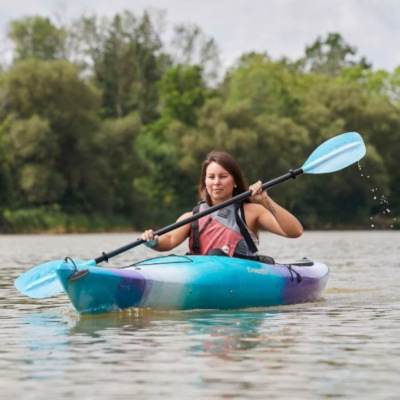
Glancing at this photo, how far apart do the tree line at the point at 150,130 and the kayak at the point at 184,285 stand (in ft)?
120

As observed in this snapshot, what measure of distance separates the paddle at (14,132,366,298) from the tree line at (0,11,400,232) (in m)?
35.6

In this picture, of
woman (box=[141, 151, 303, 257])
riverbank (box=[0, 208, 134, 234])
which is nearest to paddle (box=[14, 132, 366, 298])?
woman (box=[141, 151, 303, 257])

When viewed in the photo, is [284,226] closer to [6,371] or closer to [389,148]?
[6,371]

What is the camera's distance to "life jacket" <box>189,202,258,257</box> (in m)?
10.4

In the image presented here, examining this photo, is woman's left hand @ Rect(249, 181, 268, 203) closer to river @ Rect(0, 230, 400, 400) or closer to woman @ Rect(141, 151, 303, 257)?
woman @ Rect(141, 151, 303, 257)

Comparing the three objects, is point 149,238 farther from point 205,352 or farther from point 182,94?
point 182,94

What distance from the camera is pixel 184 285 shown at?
9961 mm

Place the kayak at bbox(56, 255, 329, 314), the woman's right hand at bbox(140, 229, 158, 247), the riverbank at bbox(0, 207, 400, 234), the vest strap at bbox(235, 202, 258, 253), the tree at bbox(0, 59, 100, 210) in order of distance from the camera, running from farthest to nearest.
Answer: the tree at bbox(0, 59, 100, 210)
the riverbank at bbox(0, 207, 400, 234)
the vest strap at bbox(235, 202, 258, 253)
the woman's right hand at bbox(140, 229, 158, 247)
the kayak at bbox(56, 255, 329, 314)

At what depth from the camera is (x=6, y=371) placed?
22.1 ft

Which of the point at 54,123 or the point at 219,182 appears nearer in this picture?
the point at 219,182

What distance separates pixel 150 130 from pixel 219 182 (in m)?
57.5

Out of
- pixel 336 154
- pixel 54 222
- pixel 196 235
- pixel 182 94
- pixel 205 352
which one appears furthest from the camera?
pixel 182 94

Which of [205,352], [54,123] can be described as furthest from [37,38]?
[205,352]

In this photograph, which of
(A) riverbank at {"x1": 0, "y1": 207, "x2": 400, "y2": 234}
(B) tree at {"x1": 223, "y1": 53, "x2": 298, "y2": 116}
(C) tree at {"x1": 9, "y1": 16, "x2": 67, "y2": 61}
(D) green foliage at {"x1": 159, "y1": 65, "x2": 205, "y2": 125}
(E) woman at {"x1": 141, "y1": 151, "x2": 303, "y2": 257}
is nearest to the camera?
(E) woman at {"x1": 141, "y1": 151, "x2": 303, "y2": 257}
